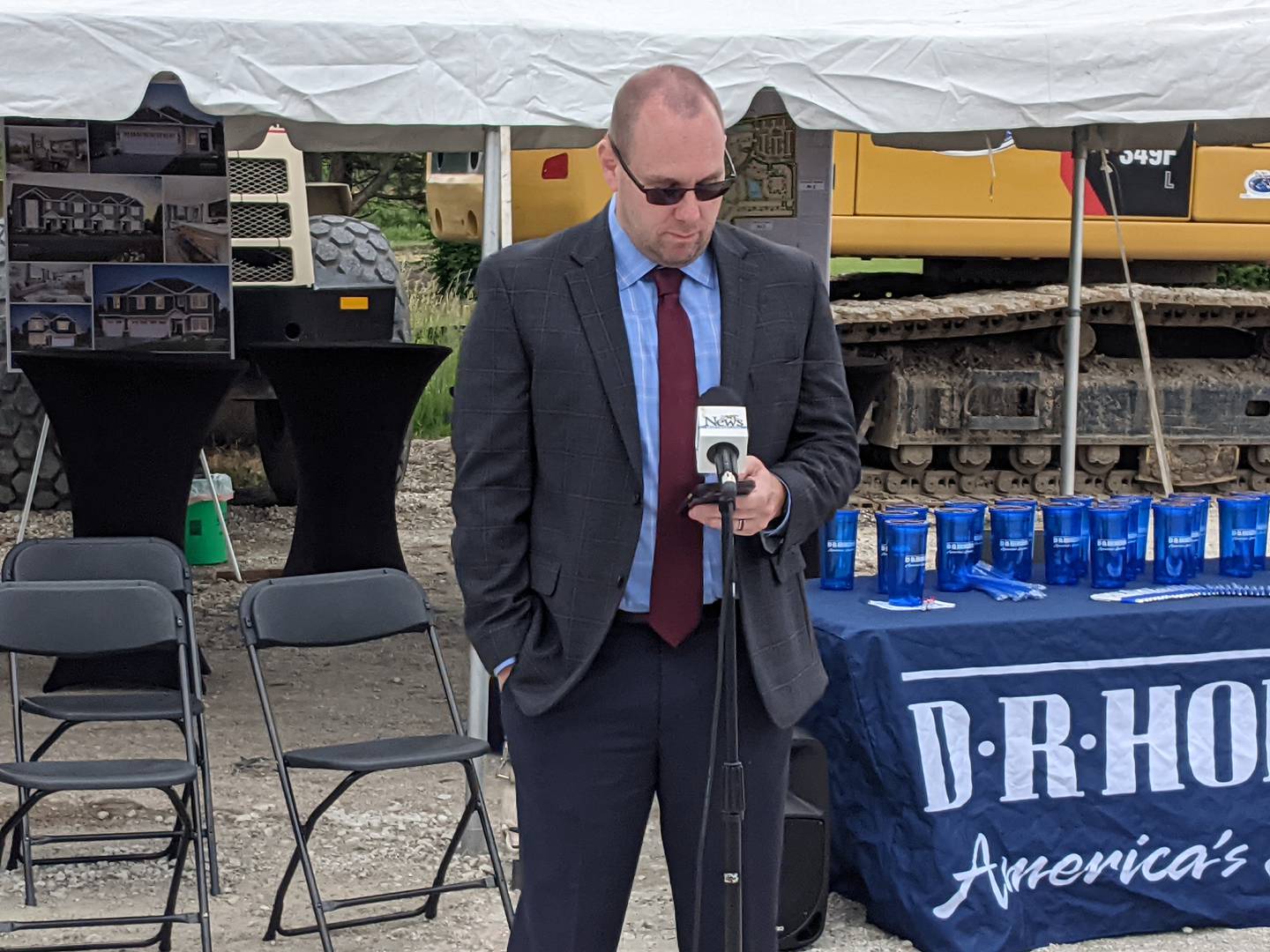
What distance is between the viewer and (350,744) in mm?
4777

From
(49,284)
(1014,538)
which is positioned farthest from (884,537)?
(49,284)

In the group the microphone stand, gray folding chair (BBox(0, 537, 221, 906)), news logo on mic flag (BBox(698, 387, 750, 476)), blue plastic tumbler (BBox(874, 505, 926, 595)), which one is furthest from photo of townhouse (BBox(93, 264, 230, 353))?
news logo on mic flag (BBox(698, 387, 750, 476))

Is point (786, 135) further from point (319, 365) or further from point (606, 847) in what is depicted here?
point (606, 847)

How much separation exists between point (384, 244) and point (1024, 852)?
7.16 m

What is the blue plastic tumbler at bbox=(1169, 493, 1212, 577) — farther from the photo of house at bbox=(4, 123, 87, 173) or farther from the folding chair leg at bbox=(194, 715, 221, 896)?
the photo of house at bbox=(4, 123, 87, 173)

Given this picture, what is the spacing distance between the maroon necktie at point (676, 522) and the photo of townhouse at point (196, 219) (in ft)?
17.1

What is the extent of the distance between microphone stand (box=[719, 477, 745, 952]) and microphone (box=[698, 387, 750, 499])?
0.03 meters

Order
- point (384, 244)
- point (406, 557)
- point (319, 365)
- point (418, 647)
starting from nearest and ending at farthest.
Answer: point (319, 365), point (418, 647), point (406, 557), point (384, 244)

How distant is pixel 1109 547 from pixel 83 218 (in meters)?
4.66

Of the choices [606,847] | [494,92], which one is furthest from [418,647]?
[606,847]

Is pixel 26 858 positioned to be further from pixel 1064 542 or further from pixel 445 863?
pixel 1064 542

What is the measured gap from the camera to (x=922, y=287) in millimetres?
11938

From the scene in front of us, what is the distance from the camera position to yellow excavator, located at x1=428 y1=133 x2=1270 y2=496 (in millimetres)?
→ 10367

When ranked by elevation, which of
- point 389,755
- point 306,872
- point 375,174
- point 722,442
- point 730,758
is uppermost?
point 375,174
